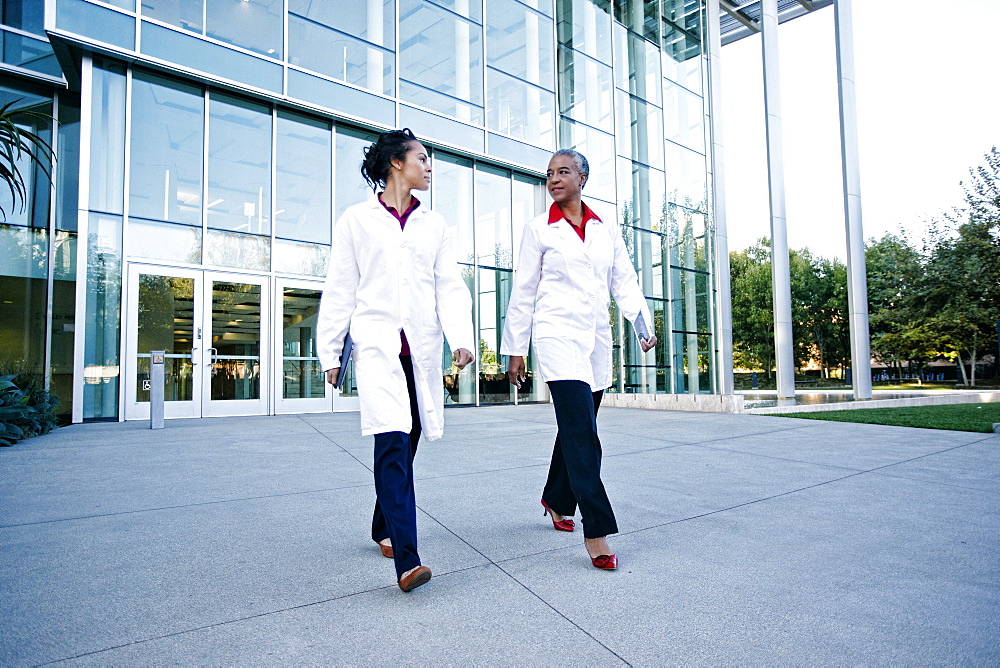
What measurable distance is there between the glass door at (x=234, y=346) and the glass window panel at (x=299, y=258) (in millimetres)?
498

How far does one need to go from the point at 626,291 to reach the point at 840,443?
439cm

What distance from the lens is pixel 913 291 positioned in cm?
2458

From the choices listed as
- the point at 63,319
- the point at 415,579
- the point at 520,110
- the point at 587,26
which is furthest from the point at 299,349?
the point at 587,26

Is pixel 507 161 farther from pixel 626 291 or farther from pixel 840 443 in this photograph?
pixel 626 291

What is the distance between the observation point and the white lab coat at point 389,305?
2467 millimetres

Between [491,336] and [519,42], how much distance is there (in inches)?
288

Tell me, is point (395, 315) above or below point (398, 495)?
above

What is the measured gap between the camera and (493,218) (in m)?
14.2

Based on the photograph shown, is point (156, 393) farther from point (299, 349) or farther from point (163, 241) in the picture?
Result: point (299, 349)

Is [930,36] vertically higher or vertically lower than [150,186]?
higher

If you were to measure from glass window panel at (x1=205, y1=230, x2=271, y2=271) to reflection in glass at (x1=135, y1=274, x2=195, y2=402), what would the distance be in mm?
635

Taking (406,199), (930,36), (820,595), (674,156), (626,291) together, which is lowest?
(820,595)

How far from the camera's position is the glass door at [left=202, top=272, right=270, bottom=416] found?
10.0m

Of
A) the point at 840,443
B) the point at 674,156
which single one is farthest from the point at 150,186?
the point at 674,156
